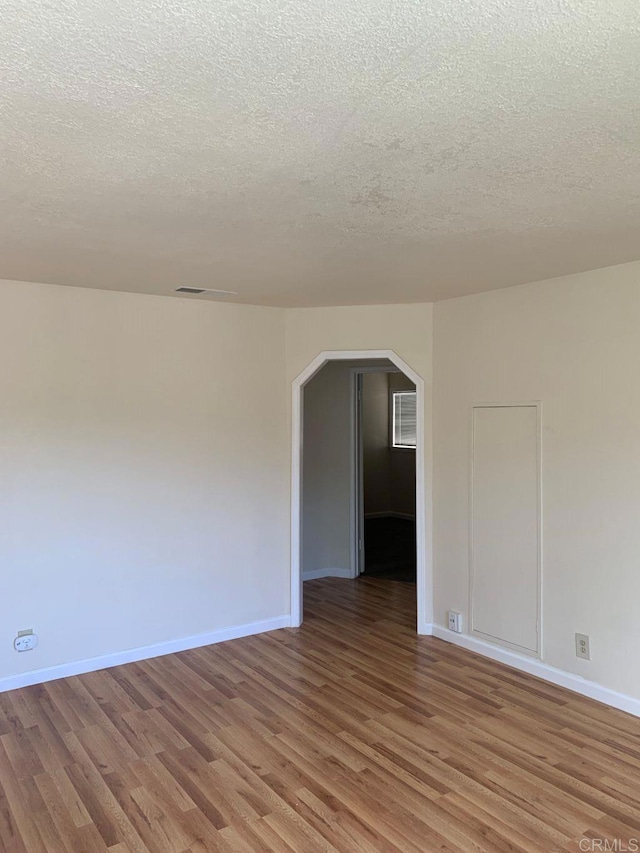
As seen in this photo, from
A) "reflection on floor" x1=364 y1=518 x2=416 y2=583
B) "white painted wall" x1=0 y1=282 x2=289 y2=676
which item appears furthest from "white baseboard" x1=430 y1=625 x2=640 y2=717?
"reflection on floor" x1=364 y1=518 x2=416 y2=583

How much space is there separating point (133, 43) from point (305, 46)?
0.38 meters

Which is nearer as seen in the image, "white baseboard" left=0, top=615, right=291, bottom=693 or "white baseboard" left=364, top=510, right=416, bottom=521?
"white baseboard" left=0, top=615, right=291, bottom=693

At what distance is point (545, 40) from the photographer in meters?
1.33

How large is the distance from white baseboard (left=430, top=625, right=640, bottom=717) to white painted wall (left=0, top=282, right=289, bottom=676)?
4.44 feet

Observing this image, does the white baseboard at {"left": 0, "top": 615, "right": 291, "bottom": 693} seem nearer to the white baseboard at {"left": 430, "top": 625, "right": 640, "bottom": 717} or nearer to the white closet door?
the white baseboard at {"left": 430, "top": 625, "right": 640, "bottom": 717}

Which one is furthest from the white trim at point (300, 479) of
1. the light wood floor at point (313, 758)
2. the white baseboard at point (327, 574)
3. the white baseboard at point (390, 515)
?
the white baseboard at point (390, 515)

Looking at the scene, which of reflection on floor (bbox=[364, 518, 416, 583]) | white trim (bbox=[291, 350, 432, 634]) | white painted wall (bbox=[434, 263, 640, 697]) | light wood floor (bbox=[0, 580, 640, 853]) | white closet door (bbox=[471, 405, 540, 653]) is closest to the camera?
light wood floor (bbox=[0, 580, 640, 853])

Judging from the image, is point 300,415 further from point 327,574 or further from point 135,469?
point 327,574

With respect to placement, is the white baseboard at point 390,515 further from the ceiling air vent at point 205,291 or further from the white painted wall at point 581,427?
the ceiling air vent at point 205,291

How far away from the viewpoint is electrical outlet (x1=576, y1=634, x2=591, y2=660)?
11.6 ft

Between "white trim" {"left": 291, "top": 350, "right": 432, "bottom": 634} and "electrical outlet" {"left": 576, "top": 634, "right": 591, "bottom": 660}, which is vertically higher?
"white trim" {"left": 291, "top": 350, "right": 432, "bottom": 634}

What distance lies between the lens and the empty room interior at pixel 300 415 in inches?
58.8

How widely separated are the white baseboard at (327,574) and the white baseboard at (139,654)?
4.68 feet

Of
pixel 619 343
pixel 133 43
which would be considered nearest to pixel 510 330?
pixel 619 343
